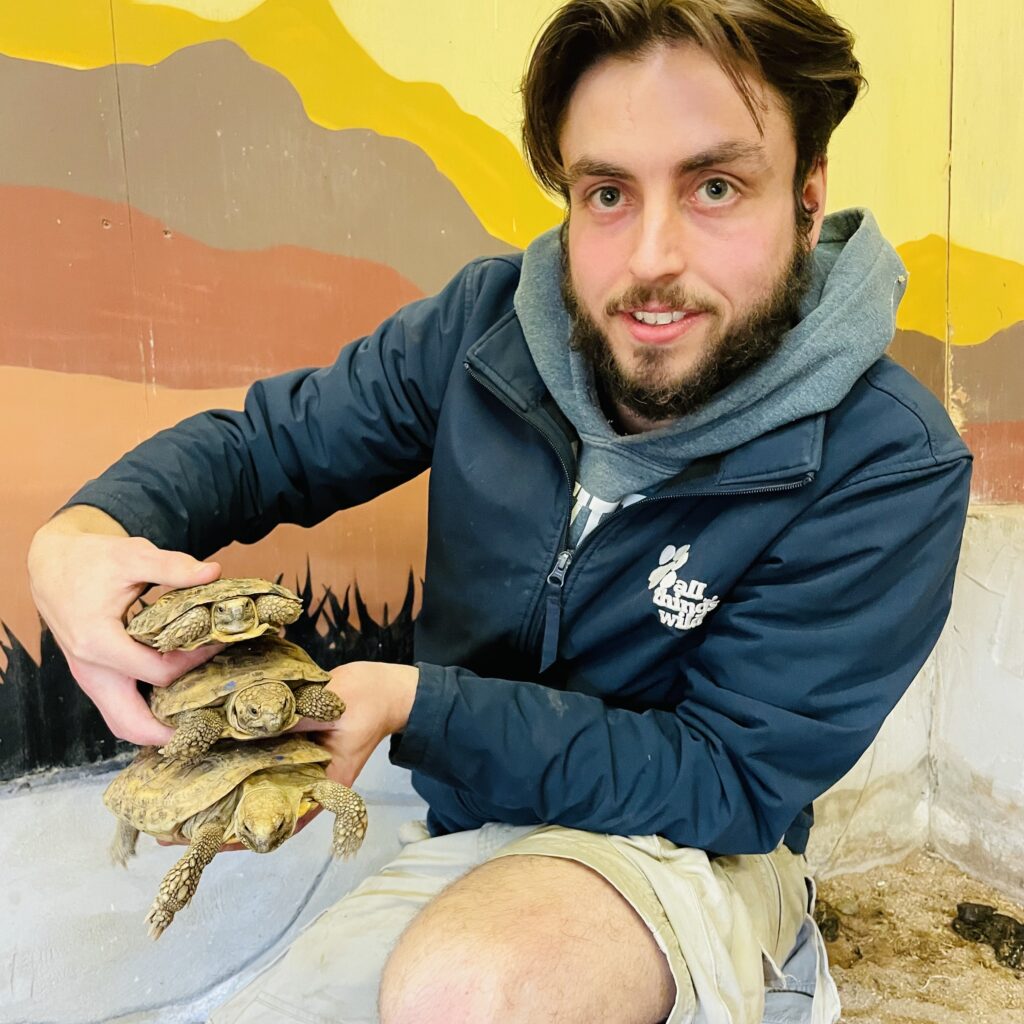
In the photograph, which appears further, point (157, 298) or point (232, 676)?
point (157, 298)

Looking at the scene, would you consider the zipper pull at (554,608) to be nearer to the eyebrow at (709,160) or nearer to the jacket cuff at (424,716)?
the jacket cuff at (424,716)

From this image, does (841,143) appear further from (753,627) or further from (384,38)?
(753,627)

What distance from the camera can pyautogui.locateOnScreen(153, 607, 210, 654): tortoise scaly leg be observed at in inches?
38.8

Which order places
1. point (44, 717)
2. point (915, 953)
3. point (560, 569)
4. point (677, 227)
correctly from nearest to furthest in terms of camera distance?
point (677, 227)
point (560, 569)
point (44, 717)
point (915, 953)

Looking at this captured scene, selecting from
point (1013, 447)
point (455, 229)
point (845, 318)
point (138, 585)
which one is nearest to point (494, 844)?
point (138, 585)

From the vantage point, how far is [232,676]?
39.8 inches

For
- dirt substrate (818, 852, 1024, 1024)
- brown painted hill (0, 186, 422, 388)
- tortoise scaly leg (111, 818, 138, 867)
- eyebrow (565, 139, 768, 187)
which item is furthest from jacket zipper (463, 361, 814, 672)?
dirt substrate (818, 852, 1024, 1024)

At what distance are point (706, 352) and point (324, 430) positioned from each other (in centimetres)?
58

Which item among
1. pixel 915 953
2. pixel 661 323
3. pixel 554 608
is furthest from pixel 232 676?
pixel 915 953

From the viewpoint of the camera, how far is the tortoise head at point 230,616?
3.26ft

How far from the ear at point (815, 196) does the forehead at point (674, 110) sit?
12 cm

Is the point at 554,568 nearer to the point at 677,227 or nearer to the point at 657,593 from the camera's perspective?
the point at 657,593

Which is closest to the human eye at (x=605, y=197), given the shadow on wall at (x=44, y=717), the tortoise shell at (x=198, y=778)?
the tortoise shell at (x=198, y=778)

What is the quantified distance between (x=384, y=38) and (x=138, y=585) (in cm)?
120
